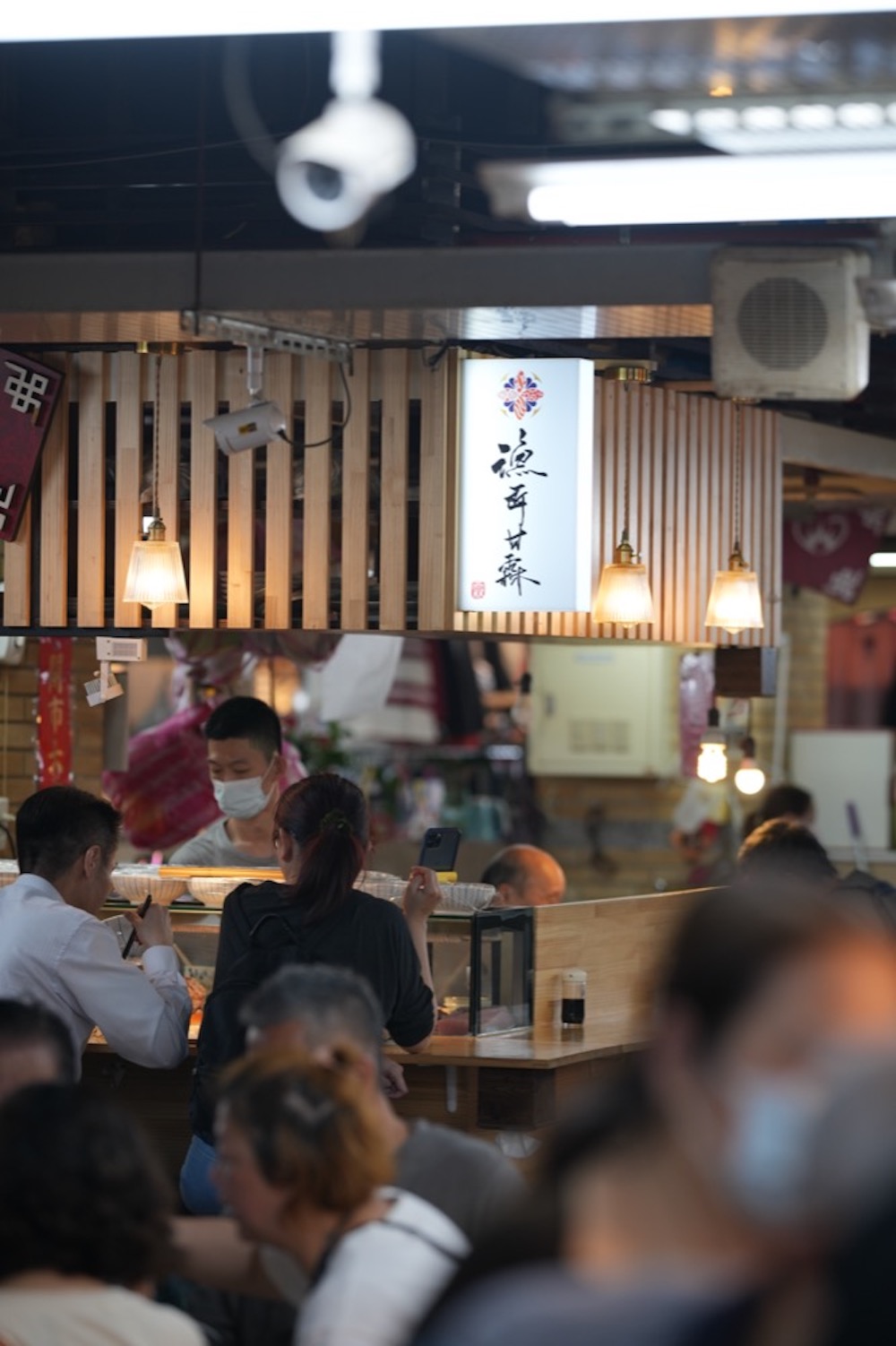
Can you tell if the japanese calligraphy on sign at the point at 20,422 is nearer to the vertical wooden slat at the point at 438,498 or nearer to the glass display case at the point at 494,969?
the vertical wooden slat at the point at 438,498

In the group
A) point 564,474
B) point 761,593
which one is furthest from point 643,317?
point 761,593

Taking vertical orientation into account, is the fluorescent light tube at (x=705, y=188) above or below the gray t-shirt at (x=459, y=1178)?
above

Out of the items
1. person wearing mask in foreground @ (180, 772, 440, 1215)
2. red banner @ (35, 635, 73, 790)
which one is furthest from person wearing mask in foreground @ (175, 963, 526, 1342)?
red banner @ (35, 635, 73, 790)

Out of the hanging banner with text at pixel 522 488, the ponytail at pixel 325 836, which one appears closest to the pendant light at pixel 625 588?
the hanging banner with text at pixel 522 488

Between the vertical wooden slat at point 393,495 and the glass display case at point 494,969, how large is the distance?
4.30 feet

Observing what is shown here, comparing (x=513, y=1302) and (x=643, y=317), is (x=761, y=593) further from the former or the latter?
→ (x=513, y=1302)

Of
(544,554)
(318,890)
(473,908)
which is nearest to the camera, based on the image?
(318,890)

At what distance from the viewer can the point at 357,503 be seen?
7336 millimetres

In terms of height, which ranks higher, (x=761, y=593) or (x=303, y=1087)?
(x=761, y=593)

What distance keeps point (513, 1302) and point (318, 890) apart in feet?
12.5

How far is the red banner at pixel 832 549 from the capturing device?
11.2 meters

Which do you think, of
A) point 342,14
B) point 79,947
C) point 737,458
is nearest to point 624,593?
point 737,458

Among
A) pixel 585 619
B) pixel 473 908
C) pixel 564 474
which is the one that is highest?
pixel 564 474

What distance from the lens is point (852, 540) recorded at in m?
11.2
